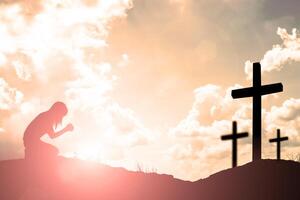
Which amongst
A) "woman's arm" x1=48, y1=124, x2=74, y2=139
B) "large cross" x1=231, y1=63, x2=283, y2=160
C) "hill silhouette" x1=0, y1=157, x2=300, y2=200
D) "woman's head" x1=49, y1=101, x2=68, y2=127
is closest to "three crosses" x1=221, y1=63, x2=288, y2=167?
"large cross" x1=231, y1=63, x2=283, y2=160

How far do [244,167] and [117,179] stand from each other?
4089 millimetres

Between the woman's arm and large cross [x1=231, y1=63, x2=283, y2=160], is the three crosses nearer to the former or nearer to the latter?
large cross [x1=231, y1=63, x2=283, y2=160]

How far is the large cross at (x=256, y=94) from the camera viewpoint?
56.2 feet

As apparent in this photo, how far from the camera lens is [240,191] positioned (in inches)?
599

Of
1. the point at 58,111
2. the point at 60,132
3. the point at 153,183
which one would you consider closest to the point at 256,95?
the point at 153,183

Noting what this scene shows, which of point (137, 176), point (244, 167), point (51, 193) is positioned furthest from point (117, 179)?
point (244, 167)

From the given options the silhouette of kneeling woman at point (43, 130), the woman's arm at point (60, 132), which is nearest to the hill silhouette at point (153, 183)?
the silhouette of kneeling woman at point (43, 130)

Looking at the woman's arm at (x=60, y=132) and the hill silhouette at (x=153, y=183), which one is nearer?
the woman's arm at (x=60, y=132)

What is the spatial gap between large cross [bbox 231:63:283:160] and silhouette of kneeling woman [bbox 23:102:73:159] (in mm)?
7632

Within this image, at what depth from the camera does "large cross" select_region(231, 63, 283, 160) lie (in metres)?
17.1

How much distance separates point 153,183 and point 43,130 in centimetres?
569

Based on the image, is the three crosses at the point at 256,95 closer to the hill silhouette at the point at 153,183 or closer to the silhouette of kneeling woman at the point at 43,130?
the hill silhouette at the point at 153,183

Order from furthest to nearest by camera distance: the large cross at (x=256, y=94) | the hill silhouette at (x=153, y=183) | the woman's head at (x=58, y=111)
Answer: the large cross at (x=256, y=94), the hill silhouette at (x=153, y=183), the woman's head at (x=58, y=111)

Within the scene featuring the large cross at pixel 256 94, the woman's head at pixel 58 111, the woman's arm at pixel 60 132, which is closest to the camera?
the woman's head at pixel 58 111
